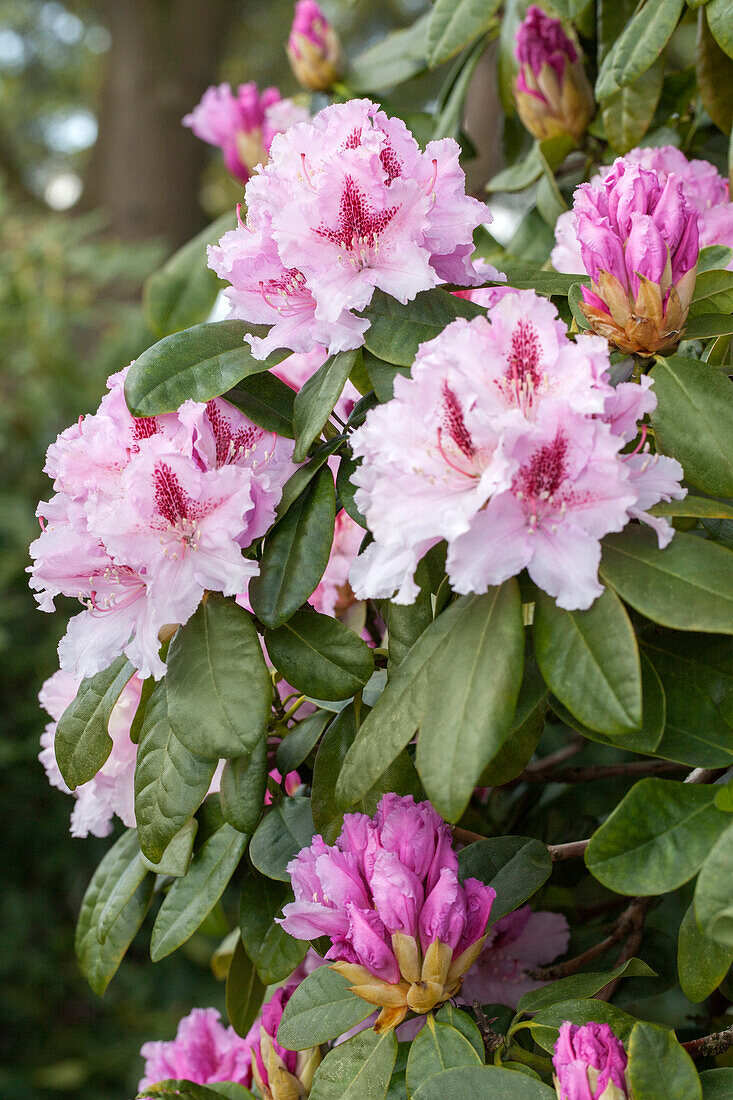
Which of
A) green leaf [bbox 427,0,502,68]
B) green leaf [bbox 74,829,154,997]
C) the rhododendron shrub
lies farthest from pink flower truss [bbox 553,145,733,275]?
green leaf [bbox 74,829,154,997]

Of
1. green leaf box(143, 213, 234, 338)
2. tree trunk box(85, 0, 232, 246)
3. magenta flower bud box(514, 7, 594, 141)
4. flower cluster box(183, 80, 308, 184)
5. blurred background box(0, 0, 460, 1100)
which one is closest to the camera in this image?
magenta flower bud box(514, 7, 594, 141)

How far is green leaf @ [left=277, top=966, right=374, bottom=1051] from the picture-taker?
0.70 meters

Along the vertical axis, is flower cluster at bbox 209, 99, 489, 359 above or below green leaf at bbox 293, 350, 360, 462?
above

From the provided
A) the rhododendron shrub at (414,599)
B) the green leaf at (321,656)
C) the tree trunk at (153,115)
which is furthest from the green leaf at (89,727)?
the tree trunk at (153,115)

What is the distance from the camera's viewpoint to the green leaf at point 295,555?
0.66 meters

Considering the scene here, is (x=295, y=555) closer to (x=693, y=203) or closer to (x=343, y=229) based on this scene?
(x=343, y=229)

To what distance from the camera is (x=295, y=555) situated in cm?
67

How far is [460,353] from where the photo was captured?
582mm

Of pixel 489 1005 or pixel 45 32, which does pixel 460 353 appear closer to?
pixel 489 1005

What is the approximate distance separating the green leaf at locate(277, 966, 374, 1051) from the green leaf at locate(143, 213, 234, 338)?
0.87 meters

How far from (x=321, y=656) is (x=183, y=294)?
31.2 inches

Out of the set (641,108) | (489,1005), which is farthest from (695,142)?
(489,1005)

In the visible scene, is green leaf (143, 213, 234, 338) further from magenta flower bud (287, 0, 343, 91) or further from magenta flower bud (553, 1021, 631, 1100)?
magenta flower bud (553, 1021, 631, 1100)

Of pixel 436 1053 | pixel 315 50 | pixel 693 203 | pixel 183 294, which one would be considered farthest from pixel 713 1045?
pixel 315 50
